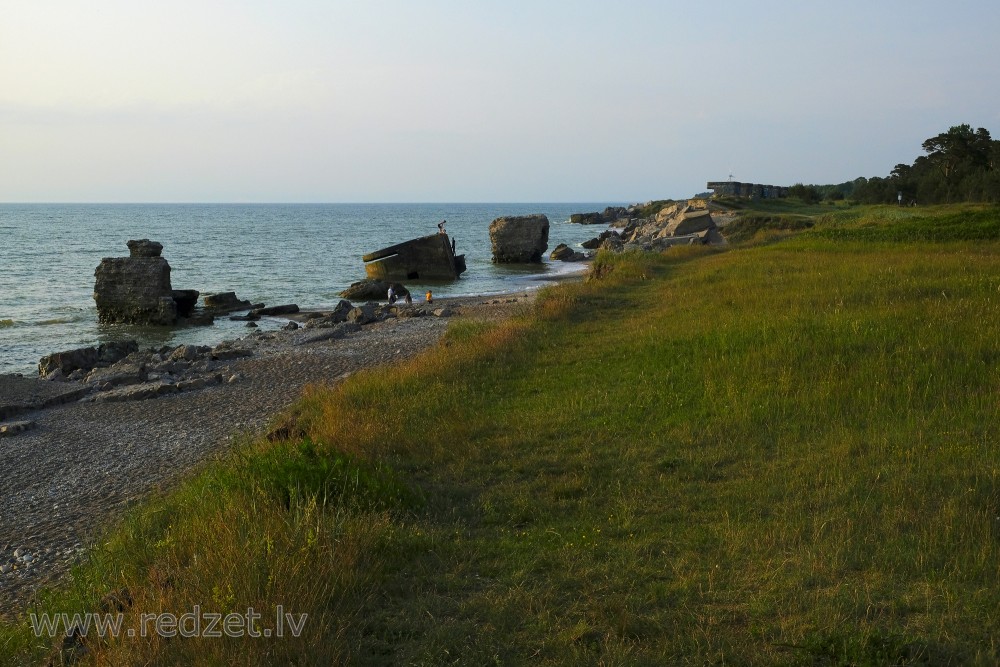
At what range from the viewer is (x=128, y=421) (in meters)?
14.3

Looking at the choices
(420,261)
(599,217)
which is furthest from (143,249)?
(599,217)

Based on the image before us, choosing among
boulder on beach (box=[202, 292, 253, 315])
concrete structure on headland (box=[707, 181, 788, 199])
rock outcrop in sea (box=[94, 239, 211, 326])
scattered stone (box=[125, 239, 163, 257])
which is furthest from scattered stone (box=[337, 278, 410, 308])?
concrete structure on headland (box=[707, 181, 788, 199])

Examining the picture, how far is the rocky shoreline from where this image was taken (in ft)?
29.5

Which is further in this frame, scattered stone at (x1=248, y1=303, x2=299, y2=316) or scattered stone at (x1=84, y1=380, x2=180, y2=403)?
scattered stone at (x1=248, y1=303, x2=299, y2=316)

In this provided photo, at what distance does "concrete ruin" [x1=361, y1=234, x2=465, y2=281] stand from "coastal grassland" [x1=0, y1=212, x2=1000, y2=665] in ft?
116

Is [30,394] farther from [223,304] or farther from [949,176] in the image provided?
[949,176]

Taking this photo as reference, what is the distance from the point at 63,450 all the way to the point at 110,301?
74.1ft

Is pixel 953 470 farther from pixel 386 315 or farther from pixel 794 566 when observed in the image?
pixel 386 315

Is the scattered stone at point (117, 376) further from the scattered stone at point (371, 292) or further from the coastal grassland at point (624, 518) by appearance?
the scattered stone at point (371, 292)

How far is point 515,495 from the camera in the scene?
296 inches

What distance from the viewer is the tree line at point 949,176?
200 feet

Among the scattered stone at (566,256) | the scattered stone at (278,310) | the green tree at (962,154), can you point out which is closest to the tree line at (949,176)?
the green tree at (962,154)

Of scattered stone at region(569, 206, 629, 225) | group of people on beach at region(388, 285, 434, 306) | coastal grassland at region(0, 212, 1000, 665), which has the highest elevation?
scattered stone at region(569, 206, 629, 225)

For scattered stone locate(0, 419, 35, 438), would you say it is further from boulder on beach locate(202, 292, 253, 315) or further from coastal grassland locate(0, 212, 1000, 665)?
boulder on beach locate(202, 292, 253, 315)
